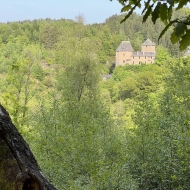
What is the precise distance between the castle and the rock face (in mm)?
74028

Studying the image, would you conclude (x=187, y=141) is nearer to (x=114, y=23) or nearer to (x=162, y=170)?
(x=162, y=170)

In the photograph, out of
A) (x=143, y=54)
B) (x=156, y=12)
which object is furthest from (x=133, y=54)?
(x=156, y=12)

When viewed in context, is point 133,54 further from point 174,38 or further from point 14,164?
point 14,164

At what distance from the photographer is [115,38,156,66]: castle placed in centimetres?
7512

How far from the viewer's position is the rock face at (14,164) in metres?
1.45

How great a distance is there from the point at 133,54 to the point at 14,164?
77.1 meters

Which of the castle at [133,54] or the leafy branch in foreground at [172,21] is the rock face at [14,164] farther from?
the castle at [133,54]

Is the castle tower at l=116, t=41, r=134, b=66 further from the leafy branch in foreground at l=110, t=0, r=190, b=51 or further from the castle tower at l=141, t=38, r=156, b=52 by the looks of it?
the leafy branch in foreground at l=110, t=0, r=190, b=51

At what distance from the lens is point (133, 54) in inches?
3049

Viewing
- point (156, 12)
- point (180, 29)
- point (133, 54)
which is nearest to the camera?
point (180, 29)

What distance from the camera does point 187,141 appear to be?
26.5 ft

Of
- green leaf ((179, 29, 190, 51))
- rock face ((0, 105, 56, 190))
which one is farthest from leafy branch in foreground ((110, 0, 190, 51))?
rock face ((0, 105, 56, 190))

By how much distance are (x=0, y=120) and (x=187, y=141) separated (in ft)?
A: 23.0

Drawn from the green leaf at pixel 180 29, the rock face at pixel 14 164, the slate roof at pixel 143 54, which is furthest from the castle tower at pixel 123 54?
the green leaf at pixel 180 29
